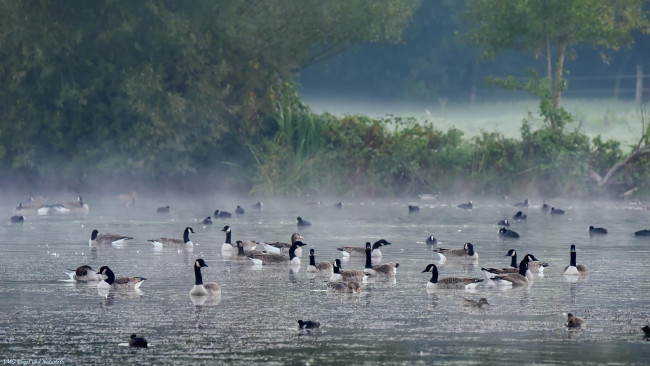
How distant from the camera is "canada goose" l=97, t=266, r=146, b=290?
80.3ft

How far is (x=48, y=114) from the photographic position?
195 ft

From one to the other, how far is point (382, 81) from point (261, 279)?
235 ft

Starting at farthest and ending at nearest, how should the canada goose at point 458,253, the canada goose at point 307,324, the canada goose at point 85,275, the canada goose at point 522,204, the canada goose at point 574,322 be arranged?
the canada goose at point 522,204 → the canada goose at point 458,253 → the canada goose at point 85,275 → the canada goose at point 574,322 → the canada goose at point 307,324

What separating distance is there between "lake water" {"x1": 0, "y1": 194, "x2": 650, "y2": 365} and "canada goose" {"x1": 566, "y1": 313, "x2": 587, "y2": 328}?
24 cm

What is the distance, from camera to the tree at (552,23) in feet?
187

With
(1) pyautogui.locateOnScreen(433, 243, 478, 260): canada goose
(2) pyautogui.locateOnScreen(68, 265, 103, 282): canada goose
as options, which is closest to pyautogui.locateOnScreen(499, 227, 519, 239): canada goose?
(1) pyautogui.locateOnScreen(433, 243, 478, 260): canada goose

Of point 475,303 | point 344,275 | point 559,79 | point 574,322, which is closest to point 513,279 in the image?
point 475,303

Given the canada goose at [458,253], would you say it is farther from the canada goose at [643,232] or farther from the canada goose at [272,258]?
the canada goose at [643,232]

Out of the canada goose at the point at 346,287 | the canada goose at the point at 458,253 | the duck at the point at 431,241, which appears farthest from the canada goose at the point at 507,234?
the canada goose at the point at 346,287

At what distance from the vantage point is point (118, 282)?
24594 mm

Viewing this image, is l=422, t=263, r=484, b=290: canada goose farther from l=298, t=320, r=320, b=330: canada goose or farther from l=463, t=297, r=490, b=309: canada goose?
l=298, t=320, r=320, b=330: canada goose

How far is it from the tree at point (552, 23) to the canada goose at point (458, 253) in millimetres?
28280

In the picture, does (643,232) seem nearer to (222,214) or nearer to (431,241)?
(431,241)

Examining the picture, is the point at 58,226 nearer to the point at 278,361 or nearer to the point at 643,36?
the point at 278,361
